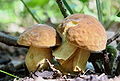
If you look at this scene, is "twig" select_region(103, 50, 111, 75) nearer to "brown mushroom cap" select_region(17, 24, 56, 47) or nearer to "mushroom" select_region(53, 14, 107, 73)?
"mushroom" select_region(53, 14, 107, 73)

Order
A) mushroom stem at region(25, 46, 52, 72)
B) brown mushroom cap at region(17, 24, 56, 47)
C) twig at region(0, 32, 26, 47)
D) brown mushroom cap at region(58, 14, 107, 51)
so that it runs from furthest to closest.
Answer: twig at region(0, 32, 26, 47) < mushroom stem at region(25, 46, 52, 72) < brown mushroom cap at region(17, 24, 56, 47) < brown mushroom cap at region(58, 14, 107, 51)

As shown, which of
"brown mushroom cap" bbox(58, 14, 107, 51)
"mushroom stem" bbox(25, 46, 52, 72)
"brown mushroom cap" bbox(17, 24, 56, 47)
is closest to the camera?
"brown mushroom cap" bbox(58, 14, 107, 51)

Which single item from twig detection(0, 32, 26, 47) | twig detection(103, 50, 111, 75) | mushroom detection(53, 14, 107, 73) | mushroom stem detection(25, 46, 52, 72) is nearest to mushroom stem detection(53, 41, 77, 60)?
mushroom detection(53, 14, 107, 73)

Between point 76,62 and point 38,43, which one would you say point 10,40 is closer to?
point 38,43

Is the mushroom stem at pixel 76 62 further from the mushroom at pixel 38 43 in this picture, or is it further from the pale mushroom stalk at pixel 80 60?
the mushroom at pixel 38 43

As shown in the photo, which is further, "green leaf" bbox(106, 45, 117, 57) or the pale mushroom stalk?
"green leaf" bbox(106, 45, 117, 57)

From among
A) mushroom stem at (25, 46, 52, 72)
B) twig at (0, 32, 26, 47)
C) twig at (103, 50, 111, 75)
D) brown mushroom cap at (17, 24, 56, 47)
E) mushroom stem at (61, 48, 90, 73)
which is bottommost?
twig at (103, 50, 111, 75)

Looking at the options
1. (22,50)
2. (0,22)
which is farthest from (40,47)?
(0,22)

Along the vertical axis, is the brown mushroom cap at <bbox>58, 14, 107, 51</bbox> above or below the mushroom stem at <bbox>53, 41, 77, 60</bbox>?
above
